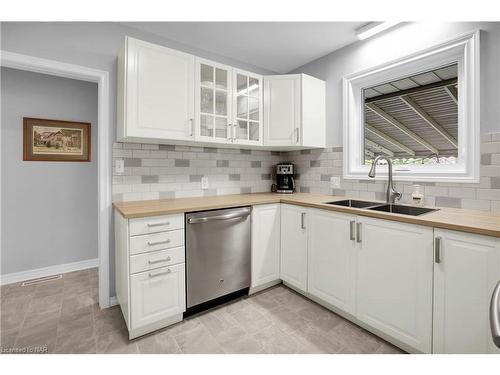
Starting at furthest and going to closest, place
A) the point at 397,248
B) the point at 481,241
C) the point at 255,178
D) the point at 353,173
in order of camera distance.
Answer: the point at 255,178
the point at 353,173
the point at 397,248
the point at 481,241

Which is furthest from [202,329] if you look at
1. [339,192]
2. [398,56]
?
[398,56]

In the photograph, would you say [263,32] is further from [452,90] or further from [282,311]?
[282,311]

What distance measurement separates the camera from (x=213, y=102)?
87.7 inches

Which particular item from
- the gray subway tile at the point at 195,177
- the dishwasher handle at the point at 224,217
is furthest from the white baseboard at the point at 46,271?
the dishwasher handle at the point at 224,217

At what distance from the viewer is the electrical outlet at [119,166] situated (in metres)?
2.07

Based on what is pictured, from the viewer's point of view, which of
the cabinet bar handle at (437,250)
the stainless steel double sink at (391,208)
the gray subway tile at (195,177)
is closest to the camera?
the cabinet bar handle at (437,250)

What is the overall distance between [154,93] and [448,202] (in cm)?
238

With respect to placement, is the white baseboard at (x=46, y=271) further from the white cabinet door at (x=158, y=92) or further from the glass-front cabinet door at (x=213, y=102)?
the glass-front cabinet door at (x=213, y=102)

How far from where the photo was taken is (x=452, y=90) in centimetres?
192

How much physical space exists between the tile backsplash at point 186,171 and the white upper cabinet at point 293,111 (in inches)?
18.2

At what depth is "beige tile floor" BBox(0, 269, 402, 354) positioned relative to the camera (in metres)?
1.56
